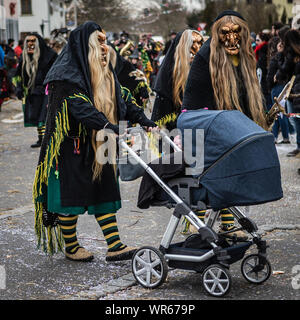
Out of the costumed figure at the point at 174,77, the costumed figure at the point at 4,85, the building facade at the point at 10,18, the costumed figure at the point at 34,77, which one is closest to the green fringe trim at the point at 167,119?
the costumed figure at the point at 174,77

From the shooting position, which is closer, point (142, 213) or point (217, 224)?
point (217, 224)

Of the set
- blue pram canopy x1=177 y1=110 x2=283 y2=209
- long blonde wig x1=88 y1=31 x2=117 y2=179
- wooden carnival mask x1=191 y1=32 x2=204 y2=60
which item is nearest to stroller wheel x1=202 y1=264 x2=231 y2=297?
blue pram canopy x1=177 y1=110 x2=283 y2=209

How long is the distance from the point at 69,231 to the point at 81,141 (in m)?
→ 0.78

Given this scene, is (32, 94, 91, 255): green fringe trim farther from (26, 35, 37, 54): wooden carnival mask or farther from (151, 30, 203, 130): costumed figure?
(26, 35, 37, 54): wooden carnival mask

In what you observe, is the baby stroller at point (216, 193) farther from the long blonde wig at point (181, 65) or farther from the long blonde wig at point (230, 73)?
the long blonde wig at point (181, 65)

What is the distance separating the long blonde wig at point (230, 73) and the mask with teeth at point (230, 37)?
3 cm

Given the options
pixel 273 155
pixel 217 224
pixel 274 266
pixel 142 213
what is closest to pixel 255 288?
pixel 274 266

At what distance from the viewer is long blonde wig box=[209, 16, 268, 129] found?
17.1 feet

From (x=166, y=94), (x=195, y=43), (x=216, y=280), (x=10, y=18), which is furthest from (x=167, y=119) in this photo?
(x=10, y=18)

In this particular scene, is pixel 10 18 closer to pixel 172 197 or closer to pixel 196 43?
pixel 196 43
